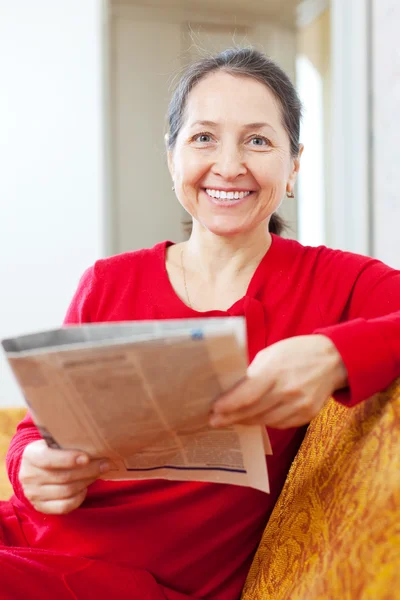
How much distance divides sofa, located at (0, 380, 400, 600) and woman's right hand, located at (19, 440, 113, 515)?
0.27 metres

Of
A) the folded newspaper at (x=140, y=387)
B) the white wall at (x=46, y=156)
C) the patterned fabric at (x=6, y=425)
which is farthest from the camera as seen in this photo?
the white wall at (x=46, y=156)

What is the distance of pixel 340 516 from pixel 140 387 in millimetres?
286

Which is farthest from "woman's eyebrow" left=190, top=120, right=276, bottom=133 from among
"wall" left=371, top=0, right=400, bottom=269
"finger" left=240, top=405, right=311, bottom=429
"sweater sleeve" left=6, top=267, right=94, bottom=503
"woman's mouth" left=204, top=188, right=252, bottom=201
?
"wall" left=371, top=0, right=400, bottom=269

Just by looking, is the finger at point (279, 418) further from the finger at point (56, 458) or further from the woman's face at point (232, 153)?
the woman's face at point (232, 153)

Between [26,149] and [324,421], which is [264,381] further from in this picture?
[26,149]

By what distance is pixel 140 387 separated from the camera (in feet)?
2.44

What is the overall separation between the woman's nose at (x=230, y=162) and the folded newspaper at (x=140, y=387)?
542 millimetres

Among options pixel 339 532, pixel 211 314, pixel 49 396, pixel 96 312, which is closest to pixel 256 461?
pixel 339 532

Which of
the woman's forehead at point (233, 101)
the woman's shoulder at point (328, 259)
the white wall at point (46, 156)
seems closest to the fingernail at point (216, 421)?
the woman's shoulder at point (328, 259)

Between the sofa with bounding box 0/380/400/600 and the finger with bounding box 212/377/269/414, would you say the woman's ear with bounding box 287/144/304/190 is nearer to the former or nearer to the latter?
the sofa with bounding box 0/380/400/600

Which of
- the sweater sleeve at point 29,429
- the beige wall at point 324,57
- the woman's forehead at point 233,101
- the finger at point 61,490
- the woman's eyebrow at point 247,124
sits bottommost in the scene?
the finger at point 61,490

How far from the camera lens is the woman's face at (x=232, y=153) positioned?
125 cm

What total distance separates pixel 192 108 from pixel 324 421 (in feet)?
1.99

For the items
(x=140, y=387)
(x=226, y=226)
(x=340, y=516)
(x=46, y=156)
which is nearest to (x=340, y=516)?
(x=340, y=516)
